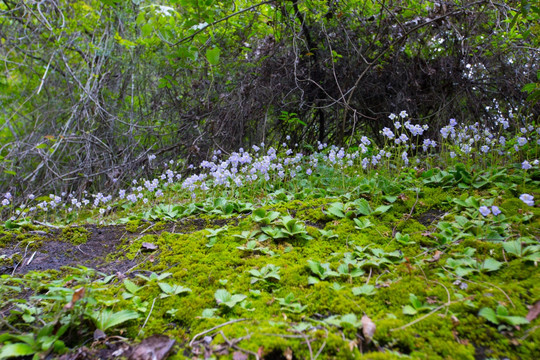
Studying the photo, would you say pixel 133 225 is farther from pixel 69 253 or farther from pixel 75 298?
pixel 75 298

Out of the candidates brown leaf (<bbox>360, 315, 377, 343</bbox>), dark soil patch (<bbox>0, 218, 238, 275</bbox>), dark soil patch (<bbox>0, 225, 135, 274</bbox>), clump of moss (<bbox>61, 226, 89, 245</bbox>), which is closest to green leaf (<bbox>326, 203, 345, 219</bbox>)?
dark soil patch (<bbox>0, 218, 238, 275</bbox>)

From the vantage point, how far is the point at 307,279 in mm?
1741

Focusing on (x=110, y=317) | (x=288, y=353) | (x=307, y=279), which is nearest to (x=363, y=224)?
(x=307, y=279)

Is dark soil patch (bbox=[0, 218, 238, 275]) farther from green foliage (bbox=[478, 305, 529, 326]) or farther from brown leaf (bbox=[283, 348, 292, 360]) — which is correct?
green foliage (bbox=[478, 305, 529, 326])

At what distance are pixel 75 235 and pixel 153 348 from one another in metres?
1.94

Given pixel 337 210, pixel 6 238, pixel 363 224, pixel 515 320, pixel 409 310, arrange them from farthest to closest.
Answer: pixel 6 238 → pixel 337 210 → pixel 363 224 → pixel 409 310 → pixel 515 320

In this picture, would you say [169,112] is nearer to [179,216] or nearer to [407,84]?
[179,216]

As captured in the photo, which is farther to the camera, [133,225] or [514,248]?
[133,225]

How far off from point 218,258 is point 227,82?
171 inches

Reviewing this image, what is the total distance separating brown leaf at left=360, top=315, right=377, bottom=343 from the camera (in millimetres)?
1271

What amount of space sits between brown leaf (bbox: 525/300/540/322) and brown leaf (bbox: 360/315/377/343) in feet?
1.99

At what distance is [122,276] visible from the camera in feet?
6.61

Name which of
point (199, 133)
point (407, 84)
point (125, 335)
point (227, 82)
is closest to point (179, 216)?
point (125, 335)

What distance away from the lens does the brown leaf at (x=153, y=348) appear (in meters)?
1.26
